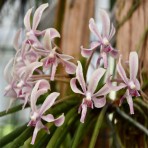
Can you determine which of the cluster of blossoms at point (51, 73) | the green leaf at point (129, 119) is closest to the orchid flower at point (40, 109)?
the cluster of blossoms at point (51, 73)

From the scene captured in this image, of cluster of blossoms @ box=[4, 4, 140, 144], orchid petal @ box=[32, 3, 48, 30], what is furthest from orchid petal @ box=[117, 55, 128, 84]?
orchid petal @ box=[32, 3, 48, 30]

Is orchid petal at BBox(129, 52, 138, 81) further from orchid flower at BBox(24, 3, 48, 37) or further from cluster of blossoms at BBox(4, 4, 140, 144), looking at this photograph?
orchid flower at BBox(24, 3, 48, 37)

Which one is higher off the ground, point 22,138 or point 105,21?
point 105,21

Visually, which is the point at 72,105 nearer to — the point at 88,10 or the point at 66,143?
the point at 66,143

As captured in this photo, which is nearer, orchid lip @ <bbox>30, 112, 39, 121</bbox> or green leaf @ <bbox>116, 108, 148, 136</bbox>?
orchid lip @ <bbox>30, 112, 39, 121</bbox>

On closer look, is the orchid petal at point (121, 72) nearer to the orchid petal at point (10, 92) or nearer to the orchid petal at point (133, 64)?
the orchid petal at point (133, 64)

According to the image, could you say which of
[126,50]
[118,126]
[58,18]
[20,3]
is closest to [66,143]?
[118,126]

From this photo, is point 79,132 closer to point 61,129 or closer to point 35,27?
point 61,129

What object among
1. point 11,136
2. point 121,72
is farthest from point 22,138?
point 121,72
